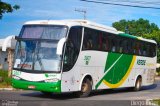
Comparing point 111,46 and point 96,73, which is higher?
point 111,46

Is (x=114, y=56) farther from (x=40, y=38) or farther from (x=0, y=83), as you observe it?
(x=0, y=83)

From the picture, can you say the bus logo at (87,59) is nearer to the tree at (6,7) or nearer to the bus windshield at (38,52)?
the bus windshield at (38,52)

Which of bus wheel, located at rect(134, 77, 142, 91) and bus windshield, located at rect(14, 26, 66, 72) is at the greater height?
bus windshield, located at rect(14, 26, 66, 72)

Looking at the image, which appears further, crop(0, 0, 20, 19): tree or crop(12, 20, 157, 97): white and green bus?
crop(0, 0, 20, 19): tree

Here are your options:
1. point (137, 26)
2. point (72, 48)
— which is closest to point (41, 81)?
point (72, 48)

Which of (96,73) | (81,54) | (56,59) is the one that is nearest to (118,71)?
(96,73)

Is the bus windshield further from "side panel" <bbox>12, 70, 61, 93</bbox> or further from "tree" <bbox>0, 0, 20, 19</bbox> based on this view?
"tree" <bbox>0, 0, 20, 19</bbox>

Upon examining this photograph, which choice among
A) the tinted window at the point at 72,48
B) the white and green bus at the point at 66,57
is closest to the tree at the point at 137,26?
the white and green bus at the point at 66,57

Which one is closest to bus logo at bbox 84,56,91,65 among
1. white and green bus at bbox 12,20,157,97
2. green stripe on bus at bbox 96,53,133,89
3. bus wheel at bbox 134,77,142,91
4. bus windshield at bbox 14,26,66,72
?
white and green bus at bbox 12,20,157,97

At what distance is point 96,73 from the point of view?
72.0 feet

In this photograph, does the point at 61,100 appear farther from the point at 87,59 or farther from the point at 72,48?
the point at 87,59

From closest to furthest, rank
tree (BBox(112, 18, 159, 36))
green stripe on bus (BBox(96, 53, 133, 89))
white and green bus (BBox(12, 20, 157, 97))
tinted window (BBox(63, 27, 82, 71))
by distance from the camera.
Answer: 1. white and green bus (BBox(12, 20, 157, 97))
2. tinted window (BBox(63, 27, 82, 71))
3. green stripe on bus (BBox(96, 53, 133, 89))
4. tree (BBox(112, 18, 159, 36))

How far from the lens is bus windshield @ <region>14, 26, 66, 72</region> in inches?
725

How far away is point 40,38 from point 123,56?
24.4ft
